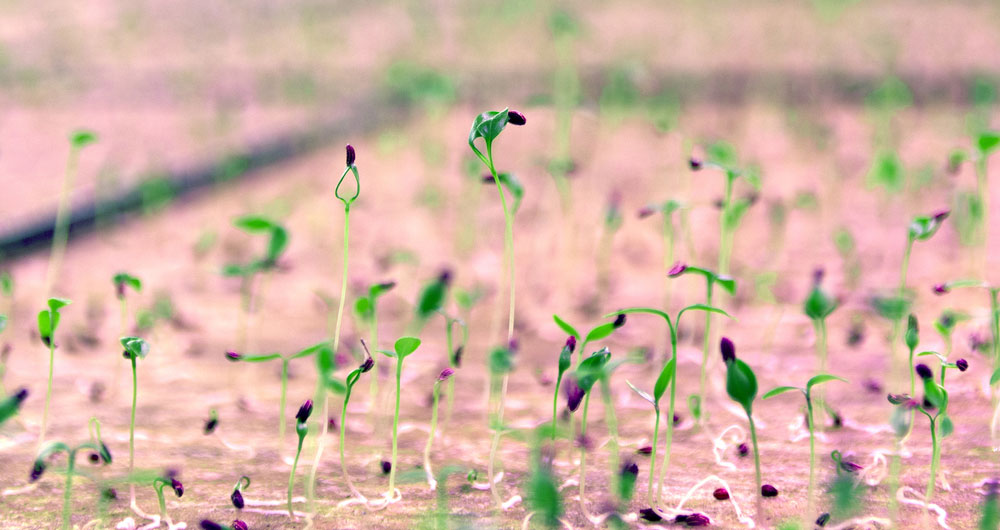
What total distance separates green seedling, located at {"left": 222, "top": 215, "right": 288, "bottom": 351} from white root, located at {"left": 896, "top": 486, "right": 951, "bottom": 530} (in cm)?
102

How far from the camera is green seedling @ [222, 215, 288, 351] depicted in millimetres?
1340

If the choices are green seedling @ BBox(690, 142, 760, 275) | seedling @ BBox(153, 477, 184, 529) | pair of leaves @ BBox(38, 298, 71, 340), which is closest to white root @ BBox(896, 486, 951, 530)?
green seedling @ BBox(690, 142, 760, 275)

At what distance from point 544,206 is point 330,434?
5.36ft

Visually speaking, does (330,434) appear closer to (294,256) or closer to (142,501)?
(142,501)

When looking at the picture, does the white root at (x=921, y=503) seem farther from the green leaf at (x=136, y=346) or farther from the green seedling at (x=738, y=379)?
the green leaf at (x=136, y=346)

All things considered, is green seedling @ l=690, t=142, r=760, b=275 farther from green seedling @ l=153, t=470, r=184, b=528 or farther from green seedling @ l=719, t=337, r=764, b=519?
green seedling @ l=153, t=470, r=184, b=528

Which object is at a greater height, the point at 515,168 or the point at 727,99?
the point at 727,99

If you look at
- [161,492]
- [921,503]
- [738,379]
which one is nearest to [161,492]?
[161,492]

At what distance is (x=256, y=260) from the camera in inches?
68.1

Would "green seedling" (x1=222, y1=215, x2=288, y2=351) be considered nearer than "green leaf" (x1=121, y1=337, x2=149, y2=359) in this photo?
No

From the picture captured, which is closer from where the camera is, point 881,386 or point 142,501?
point 142,501

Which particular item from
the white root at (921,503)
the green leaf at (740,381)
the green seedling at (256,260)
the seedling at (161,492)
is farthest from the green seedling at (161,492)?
the white root at (921,503)

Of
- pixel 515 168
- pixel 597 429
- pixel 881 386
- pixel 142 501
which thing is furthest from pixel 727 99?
pixel 142 501

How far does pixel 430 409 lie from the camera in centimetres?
150
